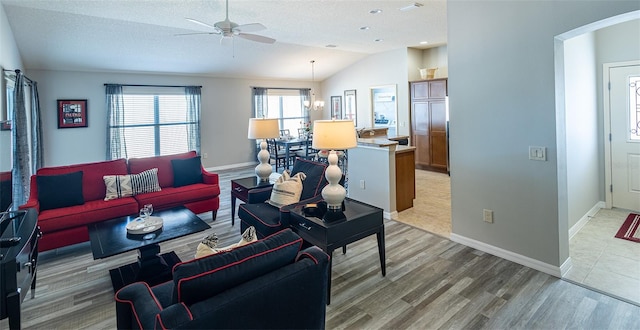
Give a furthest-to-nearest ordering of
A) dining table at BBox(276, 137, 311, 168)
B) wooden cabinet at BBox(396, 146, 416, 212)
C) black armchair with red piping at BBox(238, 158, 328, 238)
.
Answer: dining table at BBox(276, 137, 311, 168)
wooden cabinet at BBox(396, 146, 416, 212)
black armchair with red piping at BBox(238, 158, 328, 238)

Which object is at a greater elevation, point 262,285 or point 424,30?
point 424,30

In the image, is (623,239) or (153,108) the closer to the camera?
(623,239)

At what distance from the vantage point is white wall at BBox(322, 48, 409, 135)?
840 cm

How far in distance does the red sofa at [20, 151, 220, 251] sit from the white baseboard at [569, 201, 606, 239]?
4.52 meters

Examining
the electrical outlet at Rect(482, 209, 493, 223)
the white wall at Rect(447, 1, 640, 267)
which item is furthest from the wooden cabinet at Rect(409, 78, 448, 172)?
the electrical outlet at Rect(482, 209, 493, 223)

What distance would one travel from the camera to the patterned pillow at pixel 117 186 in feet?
13.5

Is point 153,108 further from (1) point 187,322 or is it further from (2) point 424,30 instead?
(1) point 187,322

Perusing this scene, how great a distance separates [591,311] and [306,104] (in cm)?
818

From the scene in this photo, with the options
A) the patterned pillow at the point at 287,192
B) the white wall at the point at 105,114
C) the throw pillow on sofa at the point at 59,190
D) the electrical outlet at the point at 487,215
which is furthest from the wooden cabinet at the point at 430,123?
the throw pillow on sofa at the point at 59,190

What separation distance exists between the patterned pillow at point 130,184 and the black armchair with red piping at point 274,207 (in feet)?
4.77

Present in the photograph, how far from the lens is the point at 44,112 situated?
253 inches

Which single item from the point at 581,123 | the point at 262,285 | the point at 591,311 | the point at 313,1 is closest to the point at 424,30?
the point at 313,1

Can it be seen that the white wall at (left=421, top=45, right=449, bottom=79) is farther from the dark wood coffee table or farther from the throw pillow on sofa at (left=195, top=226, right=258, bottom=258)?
the throw pillow on sofa at (left=195, top=226, right=258, bottom=258)

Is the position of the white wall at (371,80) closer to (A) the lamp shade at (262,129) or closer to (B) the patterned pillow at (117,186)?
(A) the lamp shade at (262,129)
